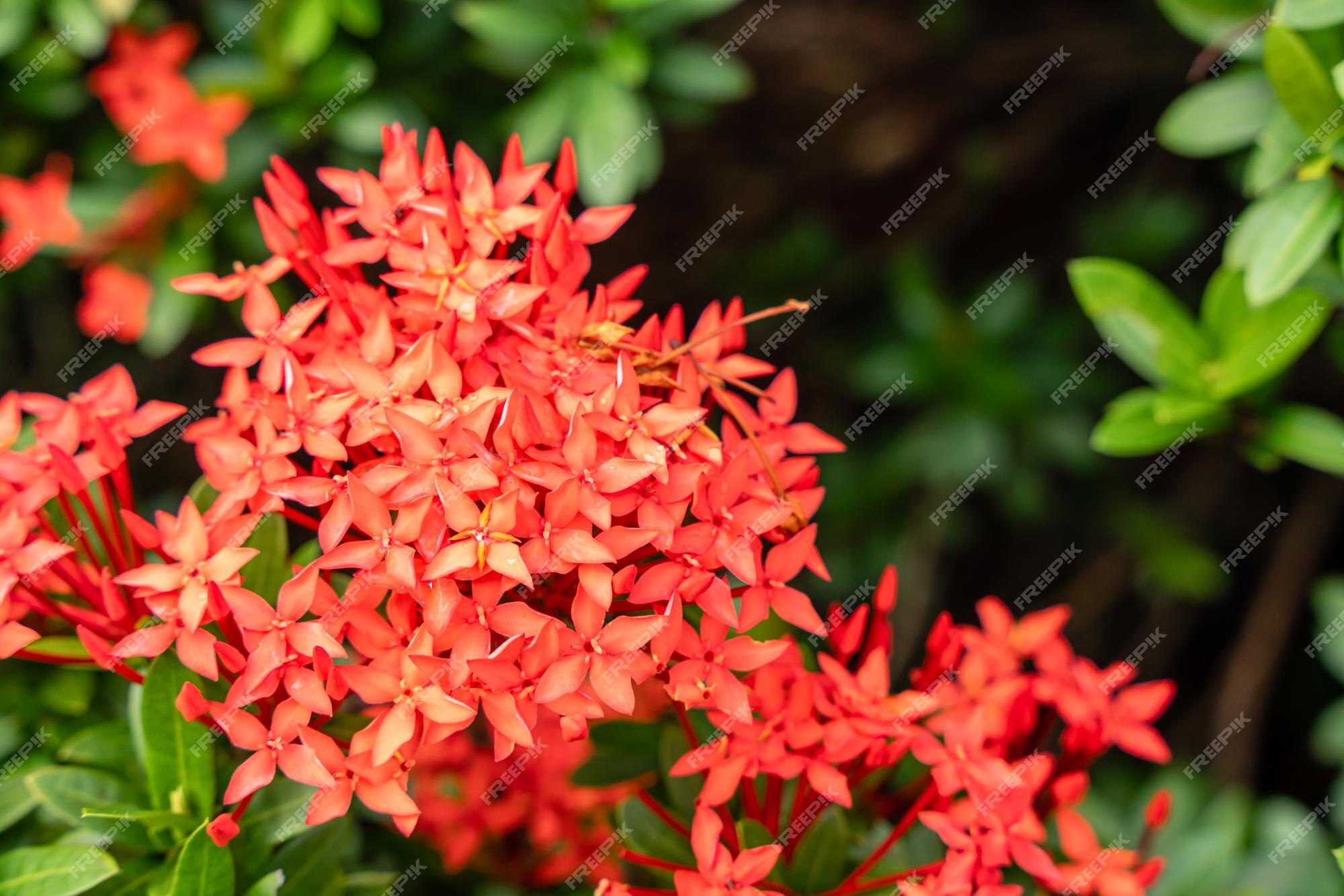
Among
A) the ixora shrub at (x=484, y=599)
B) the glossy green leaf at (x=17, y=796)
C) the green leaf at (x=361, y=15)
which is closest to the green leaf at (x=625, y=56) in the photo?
the green leaf at (x=361, y=15)

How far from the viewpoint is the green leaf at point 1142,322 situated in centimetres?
173

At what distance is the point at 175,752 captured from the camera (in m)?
1.37

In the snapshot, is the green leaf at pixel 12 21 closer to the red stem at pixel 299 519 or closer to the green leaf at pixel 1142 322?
the red stem at pixel 299 519

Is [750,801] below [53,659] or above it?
below

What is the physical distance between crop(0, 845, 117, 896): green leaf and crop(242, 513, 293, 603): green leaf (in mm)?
365

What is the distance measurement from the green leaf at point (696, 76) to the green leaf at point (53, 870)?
5.52ft

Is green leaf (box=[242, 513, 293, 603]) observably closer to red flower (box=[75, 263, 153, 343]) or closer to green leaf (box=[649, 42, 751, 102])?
red flower (box=[75, 263, 153, 343])

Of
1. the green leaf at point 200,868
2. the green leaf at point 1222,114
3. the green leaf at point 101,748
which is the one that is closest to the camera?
the green leaf at point 200,868

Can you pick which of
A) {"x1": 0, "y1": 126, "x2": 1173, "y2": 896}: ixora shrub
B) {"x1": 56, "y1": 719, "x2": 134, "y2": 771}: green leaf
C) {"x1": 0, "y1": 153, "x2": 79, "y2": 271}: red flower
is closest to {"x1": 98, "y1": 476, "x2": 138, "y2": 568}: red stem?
{"x1": 0, "y1": 126, "x2": 1173, "y2": 896}: ixora shrub

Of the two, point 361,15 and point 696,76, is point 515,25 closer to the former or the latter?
point 361,15

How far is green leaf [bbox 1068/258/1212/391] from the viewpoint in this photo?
1728 mm

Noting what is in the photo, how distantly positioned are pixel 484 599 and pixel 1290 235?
49.2 inches

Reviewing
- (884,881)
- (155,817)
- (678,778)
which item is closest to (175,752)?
(155,817)

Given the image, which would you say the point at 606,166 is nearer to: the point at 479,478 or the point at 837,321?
the point at 479,478
